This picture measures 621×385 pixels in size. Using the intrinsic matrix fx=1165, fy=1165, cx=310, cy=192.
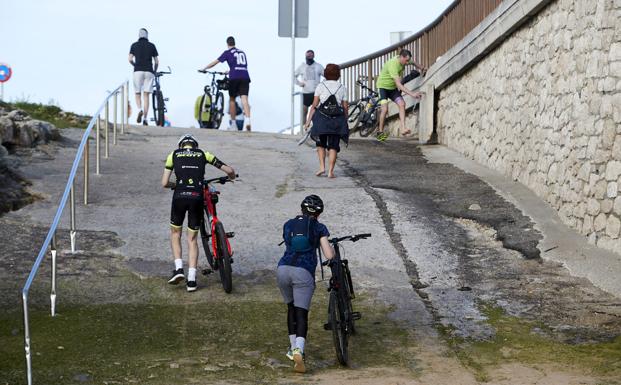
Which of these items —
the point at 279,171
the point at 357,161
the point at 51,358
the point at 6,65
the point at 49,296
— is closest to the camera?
the point at 51,358

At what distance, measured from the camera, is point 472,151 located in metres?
18.7

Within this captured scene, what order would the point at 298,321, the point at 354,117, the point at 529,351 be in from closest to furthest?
the point at 298,321 → the point at 529,351 → the point at 354,117

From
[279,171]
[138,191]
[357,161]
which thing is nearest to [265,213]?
[138,191]

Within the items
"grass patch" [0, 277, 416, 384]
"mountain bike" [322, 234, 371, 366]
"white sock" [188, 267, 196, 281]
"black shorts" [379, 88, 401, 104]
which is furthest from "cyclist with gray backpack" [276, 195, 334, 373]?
"black shorts" [379, 88, 401, 104]

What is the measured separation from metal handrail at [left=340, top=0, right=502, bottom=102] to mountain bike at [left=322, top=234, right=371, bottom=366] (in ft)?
28.7

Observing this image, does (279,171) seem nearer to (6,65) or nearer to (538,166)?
(538,166)

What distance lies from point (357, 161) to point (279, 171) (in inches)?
70.3

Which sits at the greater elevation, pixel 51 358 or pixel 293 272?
pixel 293 272

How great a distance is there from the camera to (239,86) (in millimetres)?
23281

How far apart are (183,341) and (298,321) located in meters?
1.13

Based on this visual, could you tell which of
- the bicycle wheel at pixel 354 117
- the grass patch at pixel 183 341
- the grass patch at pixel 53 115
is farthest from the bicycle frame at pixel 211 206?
the bicycle wheel at pixel 354 117

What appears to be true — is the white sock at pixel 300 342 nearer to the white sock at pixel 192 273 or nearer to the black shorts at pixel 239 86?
the white sock at pixel 192 273

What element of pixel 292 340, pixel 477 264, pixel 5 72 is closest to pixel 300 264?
pixel 292 340

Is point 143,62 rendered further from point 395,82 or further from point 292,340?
point 292,340
